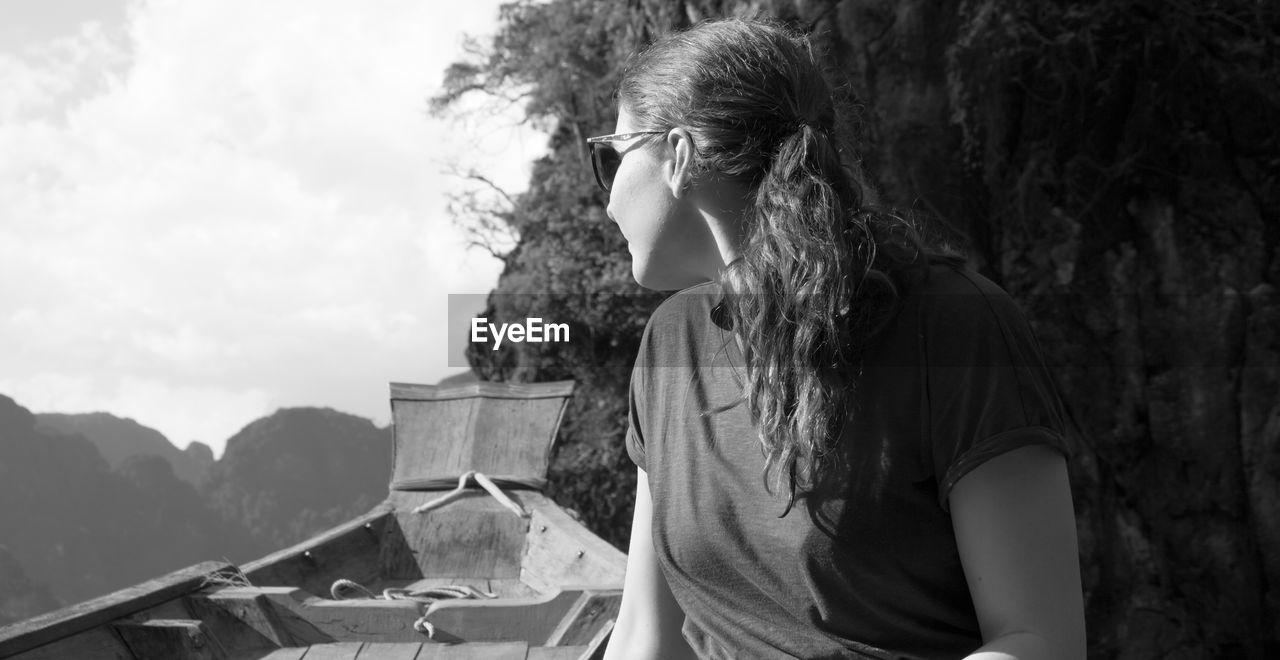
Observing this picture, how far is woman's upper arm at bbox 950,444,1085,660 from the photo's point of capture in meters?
0.84

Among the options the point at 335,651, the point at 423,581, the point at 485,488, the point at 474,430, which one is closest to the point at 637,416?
the point at 335,651

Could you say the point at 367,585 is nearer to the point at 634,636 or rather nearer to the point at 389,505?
the point at 389,505

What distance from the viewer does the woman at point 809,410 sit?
0.85 metres

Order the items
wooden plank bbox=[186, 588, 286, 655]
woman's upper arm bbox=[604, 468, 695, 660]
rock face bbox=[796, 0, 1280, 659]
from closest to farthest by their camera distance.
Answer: woman's upper arm bbox=[604, 468, 695, 660]
wooden plank bbox=[186, 588, 286, 655]
rock face bbox=[796, 0, 1280, 659]

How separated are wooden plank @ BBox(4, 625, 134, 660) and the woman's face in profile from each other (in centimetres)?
150

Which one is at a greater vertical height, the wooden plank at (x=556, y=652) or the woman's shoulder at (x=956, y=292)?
the woman's shoulder at (x=956, y=292)

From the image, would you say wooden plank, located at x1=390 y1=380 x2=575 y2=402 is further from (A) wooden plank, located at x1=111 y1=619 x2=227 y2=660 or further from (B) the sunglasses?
(B) the sunglasses

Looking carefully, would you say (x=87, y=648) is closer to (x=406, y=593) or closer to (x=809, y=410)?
(x=406, y=593)

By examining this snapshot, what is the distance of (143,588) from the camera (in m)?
2.37

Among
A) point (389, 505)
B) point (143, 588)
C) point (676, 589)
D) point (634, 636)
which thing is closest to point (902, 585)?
point (676, 589)

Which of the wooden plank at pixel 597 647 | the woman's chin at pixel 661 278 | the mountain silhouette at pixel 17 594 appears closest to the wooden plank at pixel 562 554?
the wooden plank at pixel 597 647

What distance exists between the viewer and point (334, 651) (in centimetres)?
218

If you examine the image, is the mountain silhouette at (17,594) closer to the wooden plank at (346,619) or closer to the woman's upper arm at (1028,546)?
the wooden plank at (346,619)

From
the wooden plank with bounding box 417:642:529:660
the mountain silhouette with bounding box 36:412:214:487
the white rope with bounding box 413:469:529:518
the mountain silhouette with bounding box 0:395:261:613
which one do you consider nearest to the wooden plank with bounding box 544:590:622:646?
the wooden plank with bounding box 417:642:529:660
